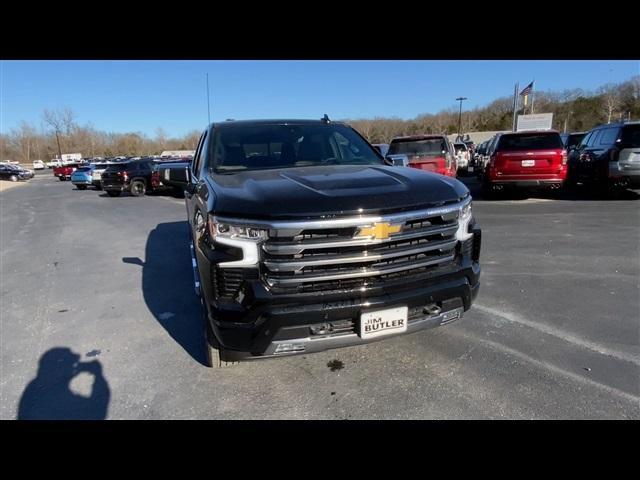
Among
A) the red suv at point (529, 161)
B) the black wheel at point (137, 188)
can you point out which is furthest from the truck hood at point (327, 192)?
the black wheel at point (137, 188)

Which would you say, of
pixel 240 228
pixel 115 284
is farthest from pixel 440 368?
pixel 115 284

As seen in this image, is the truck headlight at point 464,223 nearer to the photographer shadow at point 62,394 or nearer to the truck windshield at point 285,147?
the truck windshield at point 285,147

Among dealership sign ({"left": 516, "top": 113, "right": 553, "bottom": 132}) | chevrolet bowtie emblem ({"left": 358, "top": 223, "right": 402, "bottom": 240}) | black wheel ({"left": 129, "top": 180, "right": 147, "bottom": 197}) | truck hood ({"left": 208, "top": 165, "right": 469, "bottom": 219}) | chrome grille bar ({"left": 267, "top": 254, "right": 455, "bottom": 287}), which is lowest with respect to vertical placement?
black wheel ({"left": 129, "top": 180, "right": 147, "bottom": 197})

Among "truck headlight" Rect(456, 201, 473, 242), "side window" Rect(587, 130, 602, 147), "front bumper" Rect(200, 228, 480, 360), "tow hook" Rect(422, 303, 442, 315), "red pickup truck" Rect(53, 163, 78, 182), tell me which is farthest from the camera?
"red pickup truck" Rect(53, 163, 78, 182)

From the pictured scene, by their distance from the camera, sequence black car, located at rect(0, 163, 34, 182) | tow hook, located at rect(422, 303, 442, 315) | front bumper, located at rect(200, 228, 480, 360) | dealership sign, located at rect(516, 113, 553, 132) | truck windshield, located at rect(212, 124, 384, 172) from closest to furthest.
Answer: front bumper, located at rect(200, 228, 480, 360) < tow hook, located at rect(422, 303, 442, 315) < truck windshield, located at rect(212, 124, 384, 172) < dealership sign, located at rect(516, 113, 553, 132) < black car, located at rect(0, 163, 34, 182)

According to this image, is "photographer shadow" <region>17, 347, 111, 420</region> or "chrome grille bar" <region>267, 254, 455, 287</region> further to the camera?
"photographer shadow" <region>17, 347, 111, 420</region>

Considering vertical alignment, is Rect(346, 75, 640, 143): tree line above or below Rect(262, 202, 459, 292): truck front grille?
above

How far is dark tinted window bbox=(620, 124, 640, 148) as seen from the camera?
9.68 m

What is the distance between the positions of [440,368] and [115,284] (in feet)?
14.3

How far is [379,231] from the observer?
8.09 feet

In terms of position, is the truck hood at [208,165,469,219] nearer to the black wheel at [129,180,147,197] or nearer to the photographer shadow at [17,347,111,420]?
the photographer shadow at [17,347,111,420]

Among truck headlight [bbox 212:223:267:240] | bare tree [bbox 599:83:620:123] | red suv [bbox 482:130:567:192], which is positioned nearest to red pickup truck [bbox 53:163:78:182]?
red suv [bbox 482:130:567:192]

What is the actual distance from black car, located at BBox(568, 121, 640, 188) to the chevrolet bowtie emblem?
10.2m
